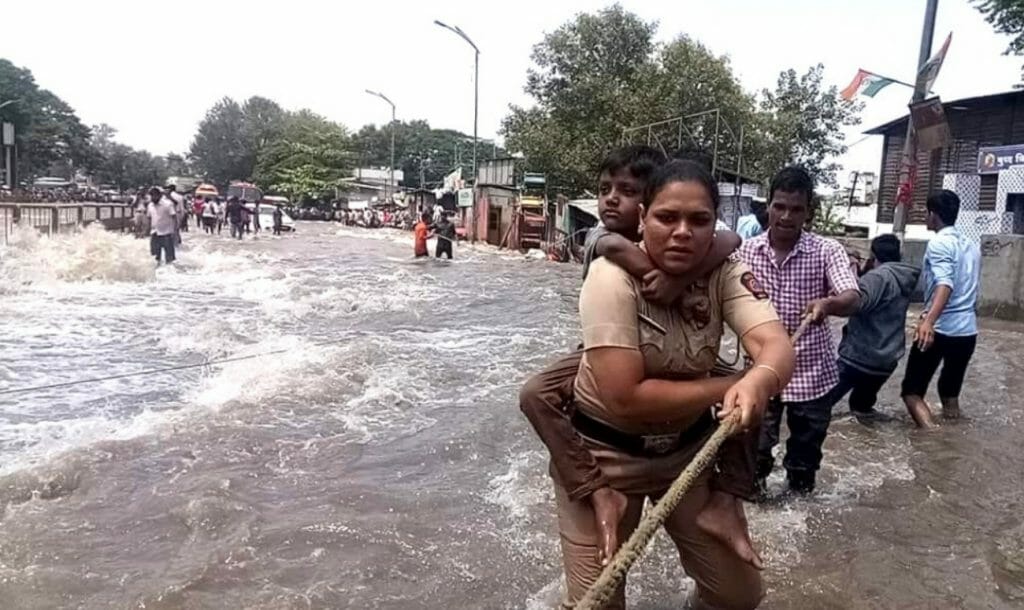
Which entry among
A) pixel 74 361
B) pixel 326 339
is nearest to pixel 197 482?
pixel 74 361

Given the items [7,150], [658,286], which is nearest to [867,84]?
[658,286]

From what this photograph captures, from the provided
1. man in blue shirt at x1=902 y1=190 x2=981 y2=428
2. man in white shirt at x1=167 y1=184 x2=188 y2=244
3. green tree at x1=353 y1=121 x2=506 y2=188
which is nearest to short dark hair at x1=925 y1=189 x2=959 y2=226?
man in blue shirt at x1=902 y1=190 x2=981 y2=428

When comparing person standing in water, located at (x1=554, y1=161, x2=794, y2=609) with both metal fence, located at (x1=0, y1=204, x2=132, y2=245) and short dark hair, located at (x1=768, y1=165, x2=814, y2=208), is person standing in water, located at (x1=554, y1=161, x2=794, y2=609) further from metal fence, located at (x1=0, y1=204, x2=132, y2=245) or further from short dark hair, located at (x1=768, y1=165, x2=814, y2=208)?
metal fence, located at (x1=0, y1=204, x2=132, y2=245)

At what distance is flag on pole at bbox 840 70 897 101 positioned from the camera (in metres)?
14.2

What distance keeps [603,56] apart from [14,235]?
2304cm

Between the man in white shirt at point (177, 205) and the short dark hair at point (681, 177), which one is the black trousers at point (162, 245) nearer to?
the man in white shirt at point (177, 205)

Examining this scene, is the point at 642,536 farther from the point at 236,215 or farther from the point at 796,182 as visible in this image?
the point at 236,215

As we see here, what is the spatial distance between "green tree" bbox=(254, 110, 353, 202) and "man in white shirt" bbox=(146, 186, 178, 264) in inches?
2102

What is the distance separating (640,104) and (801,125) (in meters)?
5.89

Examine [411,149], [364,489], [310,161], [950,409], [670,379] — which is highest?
[411,149]

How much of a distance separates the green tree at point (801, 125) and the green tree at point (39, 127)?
62065 mm

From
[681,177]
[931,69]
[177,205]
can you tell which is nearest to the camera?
[681,177]

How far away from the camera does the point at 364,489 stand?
5023 mm

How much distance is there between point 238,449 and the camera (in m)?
5.75
